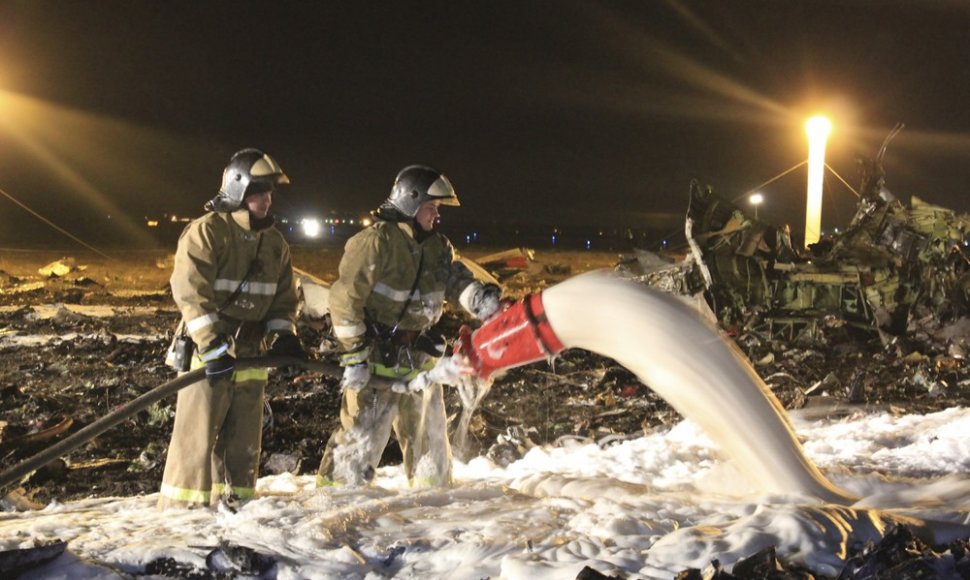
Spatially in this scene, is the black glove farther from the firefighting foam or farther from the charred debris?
the charred debris

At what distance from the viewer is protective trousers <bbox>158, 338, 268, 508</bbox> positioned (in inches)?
185

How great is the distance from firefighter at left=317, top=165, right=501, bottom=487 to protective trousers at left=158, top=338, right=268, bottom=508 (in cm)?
47

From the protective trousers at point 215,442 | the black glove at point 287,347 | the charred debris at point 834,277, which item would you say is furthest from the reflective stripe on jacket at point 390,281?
the charred debris at point 834,277

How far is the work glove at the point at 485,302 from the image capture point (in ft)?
17.3

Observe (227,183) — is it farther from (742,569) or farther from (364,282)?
(742,569)

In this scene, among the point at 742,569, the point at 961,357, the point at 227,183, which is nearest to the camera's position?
the point at 742,569

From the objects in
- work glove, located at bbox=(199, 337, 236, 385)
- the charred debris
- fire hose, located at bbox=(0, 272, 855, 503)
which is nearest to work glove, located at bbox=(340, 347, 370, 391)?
work glove, located at bbox=(199, 337, 236, 385)

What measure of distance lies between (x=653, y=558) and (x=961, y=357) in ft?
32.6

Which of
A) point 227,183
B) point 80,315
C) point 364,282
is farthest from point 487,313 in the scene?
Result: point 80,315

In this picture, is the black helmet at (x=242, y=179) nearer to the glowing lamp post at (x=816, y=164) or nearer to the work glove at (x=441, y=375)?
the work glove at (x=441, y=375)

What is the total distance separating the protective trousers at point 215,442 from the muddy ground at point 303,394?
129 cm

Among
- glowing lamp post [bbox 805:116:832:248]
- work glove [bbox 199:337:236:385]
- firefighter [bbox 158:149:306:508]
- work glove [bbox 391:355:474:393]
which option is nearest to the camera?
work glove [bbox 199:337:236:385]

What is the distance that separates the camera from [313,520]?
13.1ft

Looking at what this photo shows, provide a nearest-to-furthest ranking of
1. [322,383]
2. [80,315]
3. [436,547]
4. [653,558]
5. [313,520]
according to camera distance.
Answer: [653,558]
[436,547]
[313,520]
[322,383]
[80,315]
